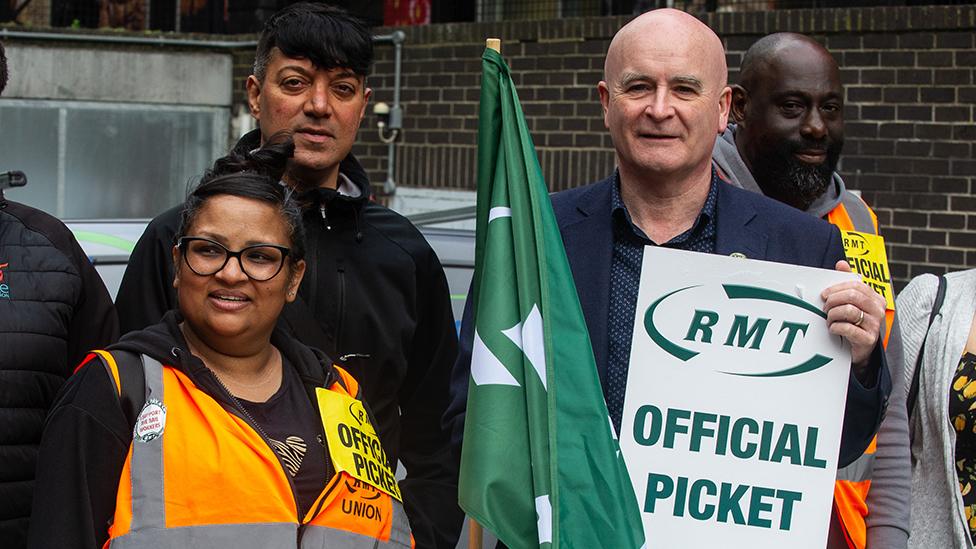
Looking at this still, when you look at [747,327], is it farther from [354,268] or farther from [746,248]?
[354,268]

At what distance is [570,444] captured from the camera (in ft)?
9.62

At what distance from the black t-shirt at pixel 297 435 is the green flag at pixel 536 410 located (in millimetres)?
327

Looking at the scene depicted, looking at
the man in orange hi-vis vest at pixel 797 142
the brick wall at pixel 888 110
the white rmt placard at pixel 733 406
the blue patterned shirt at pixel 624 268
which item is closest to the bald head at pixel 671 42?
the blue patterned shirt at pixel 624 268

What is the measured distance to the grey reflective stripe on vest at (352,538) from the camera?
9.11 feet

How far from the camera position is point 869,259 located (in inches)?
151

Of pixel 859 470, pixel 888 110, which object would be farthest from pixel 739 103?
pixel 888 110

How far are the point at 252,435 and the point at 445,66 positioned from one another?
910cm

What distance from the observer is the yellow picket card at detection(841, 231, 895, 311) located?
3.77 metres

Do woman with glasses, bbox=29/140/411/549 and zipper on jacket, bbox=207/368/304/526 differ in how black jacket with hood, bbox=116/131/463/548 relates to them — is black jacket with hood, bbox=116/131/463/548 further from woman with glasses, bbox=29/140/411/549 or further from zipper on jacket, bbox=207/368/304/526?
zipper on jacket, bbox=207/368/304/526

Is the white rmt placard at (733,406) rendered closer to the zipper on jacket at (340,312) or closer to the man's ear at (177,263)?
the zipper on jacket at (340,312)

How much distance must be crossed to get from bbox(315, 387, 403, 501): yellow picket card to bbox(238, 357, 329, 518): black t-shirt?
3 centimetres

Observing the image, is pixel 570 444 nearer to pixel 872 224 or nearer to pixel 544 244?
pixel 544 244

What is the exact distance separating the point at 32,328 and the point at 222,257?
0.49 m

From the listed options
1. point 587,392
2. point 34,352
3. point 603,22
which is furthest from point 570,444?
point 603,22
